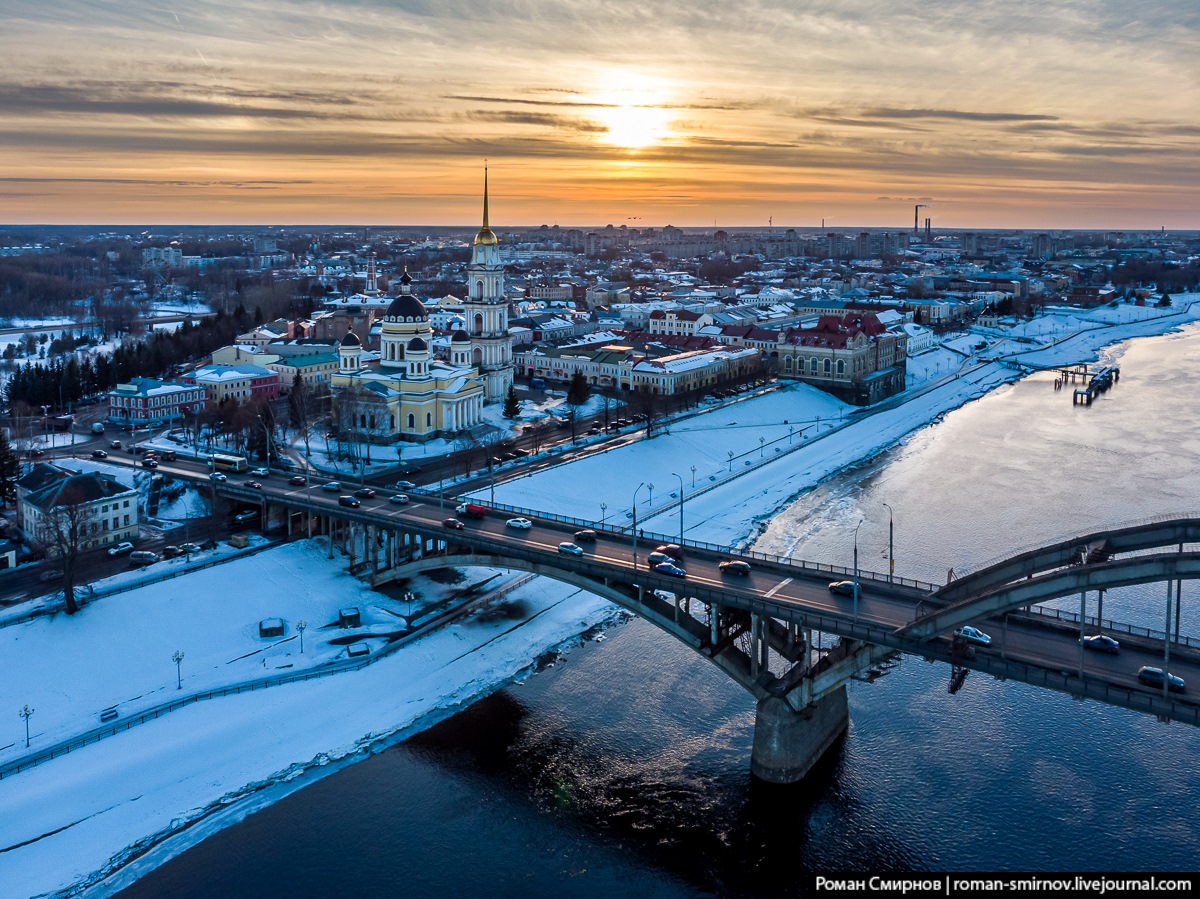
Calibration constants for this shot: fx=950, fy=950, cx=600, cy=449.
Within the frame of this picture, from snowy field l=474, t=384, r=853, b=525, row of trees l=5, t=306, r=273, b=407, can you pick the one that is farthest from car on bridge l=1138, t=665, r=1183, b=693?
row of trees l=5, t=306, r=273, b=407

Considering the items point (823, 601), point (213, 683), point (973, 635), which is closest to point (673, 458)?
point (823, 601)

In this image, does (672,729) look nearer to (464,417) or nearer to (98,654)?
(98,654)

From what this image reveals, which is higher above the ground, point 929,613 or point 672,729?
point 929,613

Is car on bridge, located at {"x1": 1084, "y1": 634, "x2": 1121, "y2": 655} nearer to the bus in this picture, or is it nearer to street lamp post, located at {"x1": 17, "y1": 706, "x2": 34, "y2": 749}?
street lamp post, located at {"x1": 17, "y1": 706, "x2": 34, "y2": 749}

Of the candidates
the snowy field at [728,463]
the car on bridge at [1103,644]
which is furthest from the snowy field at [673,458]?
the car on bridge at [1103,644]

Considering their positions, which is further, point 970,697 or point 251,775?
point 970,697

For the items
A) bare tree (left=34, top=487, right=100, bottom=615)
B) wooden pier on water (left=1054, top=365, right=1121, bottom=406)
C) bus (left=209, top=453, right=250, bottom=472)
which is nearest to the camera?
bare tree (left=34, top=487, right=100, bottom=615)

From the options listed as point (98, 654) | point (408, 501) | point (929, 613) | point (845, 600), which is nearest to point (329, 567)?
point (408, 501)
